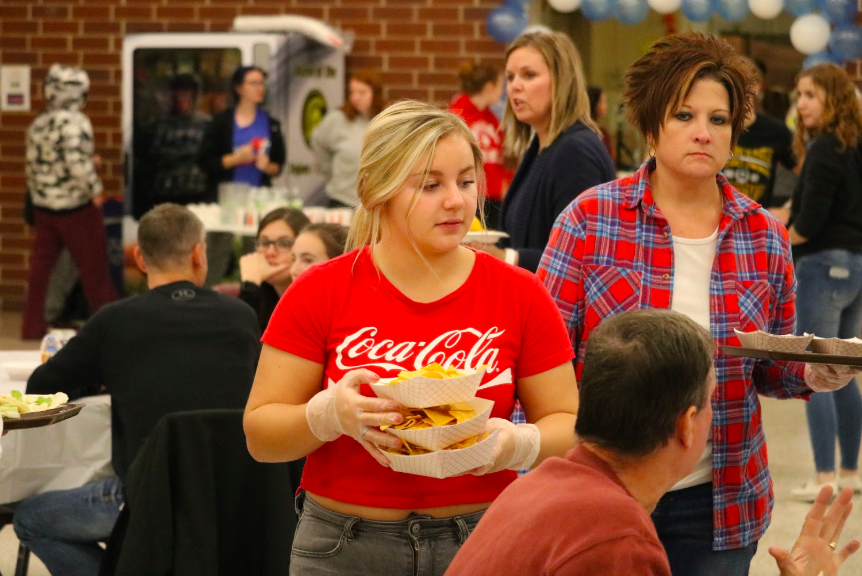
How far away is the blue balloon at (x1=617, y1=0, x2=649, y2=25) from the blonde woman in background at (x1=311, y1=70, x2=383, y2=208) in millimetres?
1675

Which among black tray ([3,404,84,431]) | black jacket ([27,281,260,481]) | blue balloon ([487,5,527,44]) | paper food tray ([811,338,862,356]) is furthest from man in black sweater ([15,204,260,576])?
blue balloon ([487,5,527,44])

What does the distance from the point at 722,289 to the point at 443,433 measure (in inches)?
32.0

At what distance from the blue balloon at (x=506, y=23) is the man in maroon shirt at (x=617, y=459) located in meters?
7.31

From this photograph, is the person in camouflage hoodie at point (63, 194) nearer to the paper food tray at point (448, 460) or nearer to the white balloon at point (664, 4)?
the white balloon at point (664, 4)

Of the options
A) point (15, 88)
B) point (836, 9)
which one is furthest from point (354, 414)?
point (15, 88)

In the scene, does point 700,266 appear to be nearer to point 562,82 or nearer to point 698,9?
point 562,82

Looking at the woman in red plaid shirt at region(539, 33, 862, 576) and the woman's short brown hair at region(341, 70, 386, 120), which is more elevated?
the woman's short brown hair at region(341, 70, 386, 120)

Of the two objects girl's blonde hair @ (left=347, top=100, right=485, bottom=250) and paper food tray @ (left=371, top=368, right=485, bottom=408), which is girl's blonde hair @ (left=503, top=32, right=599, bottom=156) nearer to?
girl's blonde hair @ (left=347, top=100, right=485, bottom=250)

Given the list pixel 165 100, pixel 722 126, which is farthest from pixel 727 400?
pixel 165 100

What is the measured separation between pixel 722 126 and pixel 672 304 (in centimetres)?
36

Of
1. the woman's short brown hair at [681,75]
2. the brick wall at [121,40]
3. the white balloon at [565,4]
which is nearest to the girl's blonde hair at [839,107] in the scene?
the woman's short brown hair at [681,75]

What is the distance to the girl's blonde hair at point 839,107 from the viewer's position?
4.95m

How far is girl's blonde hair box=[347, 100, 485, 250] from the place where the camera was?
74.8 inches

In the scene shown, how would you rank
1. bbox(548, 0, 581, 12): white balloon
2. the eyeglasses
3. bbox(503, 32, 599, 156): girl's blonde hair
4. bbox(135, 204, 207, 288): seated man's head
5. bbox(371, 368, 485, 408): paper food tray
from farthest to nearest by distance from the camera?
bbox(548, 0, 581, 12): white balloon → the eyeglasses → bbox(503, 32, 599, 156): girl's blonde hair → bbox(135, 204, 207, 288): seated man's head → bbox(371, 368, 485, 408): paper food tray
